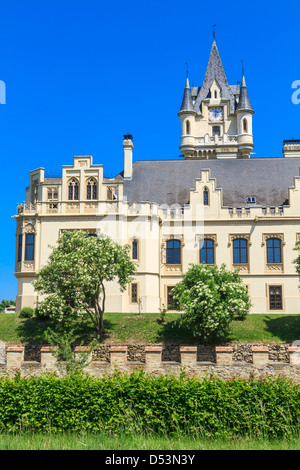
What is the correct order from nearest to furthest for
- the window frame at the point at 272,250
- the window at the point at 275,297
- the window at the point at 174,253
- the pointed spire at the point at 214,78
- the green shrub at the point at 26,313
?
1. the green shrub at the point at 26,313
2. the window at the point at 275,297
3. the window frame at the point at 272,250
4. the window at the point at 174,253
5. the pointed spire at the point at 214,78

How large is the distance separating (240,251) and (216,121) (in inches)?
1081

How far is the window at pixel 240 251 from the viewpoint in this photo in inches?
1750

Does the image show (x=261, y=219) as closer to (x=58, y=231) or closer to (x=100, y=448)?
(x=58, y=231)

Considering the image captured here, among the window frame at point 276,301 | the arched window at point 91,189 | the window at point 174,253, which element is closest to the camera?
the window frame at point 276,301

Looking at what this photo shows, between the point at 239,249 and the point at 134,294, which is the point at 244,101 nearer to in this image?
the point at 239,249

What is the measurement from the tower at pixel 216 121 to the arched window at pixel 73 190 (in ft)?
81.6

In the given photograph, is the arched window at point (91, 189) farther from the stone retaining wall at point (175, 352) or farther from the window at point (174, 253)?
the stone retaining wall at point (175, 352)

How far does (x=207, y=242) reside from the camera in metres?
45.0

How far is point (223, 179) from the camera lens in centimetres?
4869

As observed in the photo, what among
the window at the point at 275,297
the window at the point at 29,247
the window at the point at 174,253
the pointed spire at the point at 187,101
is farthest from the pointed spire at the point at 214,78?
the window at the point at 29,247

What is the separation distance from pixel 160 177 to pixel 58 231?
1183 cm

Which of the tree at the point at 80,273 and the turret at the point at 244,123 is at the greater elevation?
the turret at the point at 244,123

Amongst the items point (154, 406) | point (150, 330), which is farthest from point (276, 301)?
point (154, 406)

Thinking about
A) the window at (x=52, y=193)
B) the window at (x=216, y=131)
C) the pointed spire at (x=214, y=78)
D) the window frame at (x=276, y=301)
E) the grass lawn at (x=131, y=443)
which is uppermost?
the pointed spire at (x=214, y=78)
